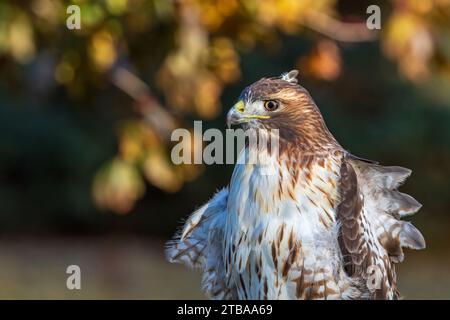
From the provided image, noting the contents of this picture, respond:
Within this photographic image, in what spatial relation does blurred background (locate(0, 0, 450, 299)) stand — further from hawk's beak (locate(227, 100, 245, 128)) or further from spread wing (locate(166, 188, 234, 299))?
hawk's beak (locate(227, 100, 245, 128))

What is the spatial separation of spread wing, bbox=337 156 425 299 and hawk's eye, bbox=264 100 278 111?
1.16ft

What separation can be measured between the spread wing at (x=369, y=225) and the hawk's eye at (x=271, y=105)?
1.16 feet

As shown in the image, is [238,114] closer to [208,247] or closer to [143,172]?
[208,247]

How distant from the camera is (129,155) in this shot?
6.53m

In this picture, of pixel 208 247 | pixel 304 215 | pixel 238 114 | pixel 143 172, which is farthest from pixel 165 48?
pixel 304 215

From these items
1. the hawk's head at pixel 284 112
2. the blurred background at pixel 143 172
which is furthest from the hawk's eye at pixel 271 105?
the blurred background at pixel 143 172

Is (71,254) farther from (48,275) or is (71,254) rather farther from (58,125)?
(58,125)

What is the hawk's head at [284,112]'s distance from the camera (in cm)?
360

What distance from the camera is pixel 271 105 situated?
365 cm

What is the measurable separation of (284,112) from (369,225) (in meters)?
0.56

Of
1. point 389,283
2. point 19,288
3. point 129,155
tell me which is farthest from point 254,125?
point 19,288

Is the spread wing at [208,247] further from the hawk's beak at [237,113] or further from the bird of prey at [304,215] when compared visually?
the hawk's beak at [237,113]

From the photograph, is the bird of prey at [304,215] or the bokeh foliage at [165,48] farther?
the bokeh foliage at [165,48]

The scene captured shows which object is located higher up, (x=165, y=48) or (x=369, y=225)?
(x=165, y=48)
